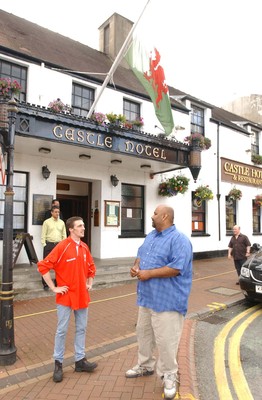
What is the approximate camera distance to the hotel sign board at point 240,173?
49.4 ft

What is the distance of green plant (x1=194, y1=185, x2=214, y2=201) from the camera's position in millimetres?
13305

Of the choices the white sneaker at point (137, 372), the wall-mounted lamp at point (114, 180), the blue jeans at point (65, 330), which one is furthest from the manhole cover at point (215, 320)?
the wall-mounted lamp at point (114, 180)

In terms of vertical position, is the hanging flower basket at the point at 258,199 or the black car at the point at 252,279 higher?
the hanging flower basket at the point at 258,199

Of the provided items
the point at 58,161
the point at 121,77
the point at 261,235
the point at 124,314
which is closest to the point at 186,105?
the point at 121,77

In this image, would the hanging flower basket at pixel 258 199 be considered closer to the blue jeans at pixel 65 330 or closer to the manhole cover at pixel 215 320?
the manhole cover at pixel 215 320

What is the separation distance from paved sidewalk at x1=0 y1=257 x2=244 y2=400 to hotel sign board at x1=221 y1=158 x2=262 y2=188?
8517mm

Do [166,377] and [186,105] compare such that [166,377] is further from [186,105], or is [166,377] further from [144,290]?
[186,105]

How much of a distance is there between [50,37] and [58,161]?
6724 millimetres

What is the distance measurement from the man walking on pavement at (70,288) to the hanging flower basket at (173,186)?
8.42m

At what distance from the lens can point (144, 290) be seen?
330cm

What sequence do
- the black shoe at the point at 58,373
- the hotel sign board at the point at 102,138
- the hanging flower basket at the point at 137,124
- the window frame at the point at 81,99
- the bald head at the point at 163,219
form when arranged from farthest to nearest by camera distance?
the hanging flower basket at the point at 137,124
the window frame at the point at 81,99
the hotel sign board at the point at 102,138
the black shoe at the point at 58,373
the bald head at the point at 163,219

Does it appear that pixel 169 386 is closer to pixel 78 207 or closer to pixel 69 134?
pixel 69 134

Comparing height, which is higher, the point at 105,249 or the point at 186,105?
the point at 186,105

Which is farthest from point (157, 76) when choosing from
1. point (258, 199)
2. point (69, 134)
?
point (258, 199)
